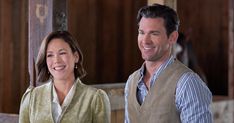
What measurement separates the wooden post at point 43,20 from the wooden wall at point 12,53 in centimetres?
256

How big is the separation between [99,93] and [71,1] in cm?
438

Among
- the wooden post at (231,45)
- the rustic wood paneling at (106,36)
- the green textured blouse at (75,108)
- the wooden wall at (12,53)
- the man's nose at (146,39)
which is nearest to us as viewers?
the man's nose at (146,39)

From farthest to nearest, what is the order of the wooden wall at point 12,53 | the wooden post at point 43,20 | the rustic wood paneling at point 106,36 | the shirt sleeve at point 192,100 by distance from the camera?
the rustic wood paneling at point 106,36, the wooden wall at point 12,53, the wooden post at point 43,20, the shirt sleeve at point 192,100

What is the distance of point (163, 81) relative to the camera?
1.91 meters

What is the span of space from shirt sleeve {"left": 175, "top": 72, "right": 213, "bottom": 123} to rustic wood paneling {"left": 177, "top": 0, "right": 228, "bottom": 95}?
6430mm

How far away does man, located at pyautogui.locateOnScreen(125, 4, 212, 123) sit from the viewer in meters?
1.81

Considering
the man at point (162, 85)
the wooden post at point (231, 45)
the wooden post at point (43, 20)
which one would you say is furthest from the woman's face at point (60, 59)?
the wooden post at point (231, 45)

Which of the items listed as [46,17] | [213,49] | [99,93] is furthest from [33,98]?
[213,49]

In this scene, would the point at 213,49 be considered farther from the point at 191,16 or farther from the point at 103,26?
the point at 103,26

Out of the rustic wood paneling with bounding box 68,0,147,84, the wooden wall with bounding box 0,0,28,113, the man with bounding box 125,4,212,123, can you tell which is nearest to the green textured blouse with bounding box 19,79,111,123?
the man with bounding box 125,4,212,123

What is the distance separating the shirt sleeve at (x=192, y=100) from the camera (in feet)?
5.90

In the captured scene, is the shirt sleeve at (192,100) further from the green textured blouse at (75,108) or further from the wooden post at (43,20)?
the wooden post at (43,20)

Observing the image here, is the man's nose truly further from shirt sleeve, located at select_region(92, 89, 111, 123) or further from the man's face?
shirt sleeve, located at select_region(92, 89, 111, 123)

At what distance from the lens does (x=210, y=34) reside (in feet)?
27.0
